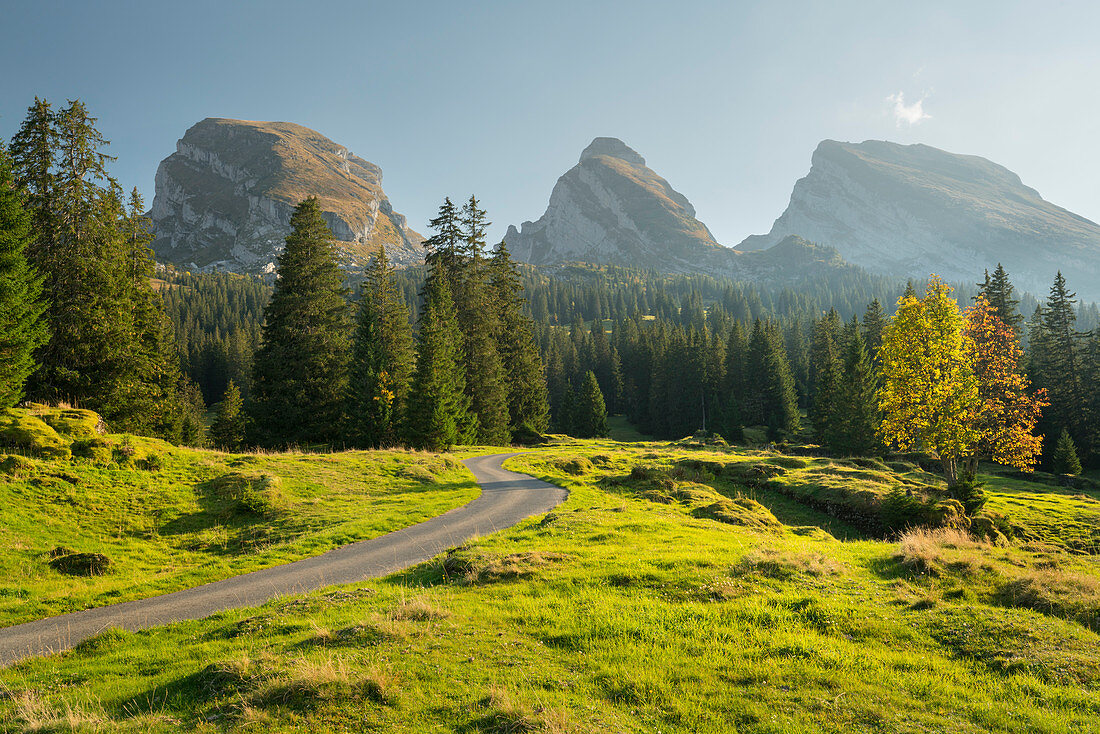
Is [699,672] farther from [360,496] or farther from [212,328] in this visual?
[212,328]

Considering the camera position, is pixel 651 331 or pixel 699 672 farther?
pixel 651 331

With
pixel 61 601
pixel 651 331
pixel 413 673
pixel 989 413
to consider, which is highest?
pixel 651 331

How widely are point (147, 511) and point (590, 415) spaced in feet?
230

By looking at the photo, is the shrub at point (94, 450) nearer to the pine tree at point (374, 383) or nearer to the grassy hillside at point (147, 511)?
the grassy hillside at point (147, 511)

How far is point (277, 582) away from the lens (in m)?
13.9

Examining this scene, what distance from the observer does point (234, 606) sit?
1211cm

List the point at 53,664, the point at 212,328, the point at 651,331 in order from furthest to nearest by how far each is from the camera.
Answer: the point at 212,328, the point at 651,331, the point at 53,664

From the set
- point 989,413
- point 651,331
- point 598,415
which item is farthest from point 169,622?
point 651,331

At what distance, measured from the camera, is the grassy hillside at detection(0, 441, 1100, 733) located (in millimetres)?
6258

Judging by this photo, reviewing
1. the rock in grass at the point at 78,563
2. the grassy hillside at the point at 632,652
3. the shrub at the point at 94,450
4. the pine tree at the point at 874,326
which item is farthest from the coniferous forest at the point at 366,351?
the grassy hillside at the point at 632,652

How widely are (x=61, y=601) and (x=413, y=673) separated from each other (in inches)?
484

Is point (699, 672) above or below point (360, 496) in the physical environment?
above

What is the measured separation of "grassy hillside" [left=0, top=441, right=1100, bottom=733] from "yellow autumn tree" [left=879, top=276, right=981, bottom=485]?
1963cm

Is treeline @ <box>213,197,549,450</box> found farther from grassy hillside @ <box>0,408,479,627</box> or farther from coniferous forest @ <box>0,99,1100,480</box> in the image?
grassy hillside @ <box>0,408,479,627</box>
